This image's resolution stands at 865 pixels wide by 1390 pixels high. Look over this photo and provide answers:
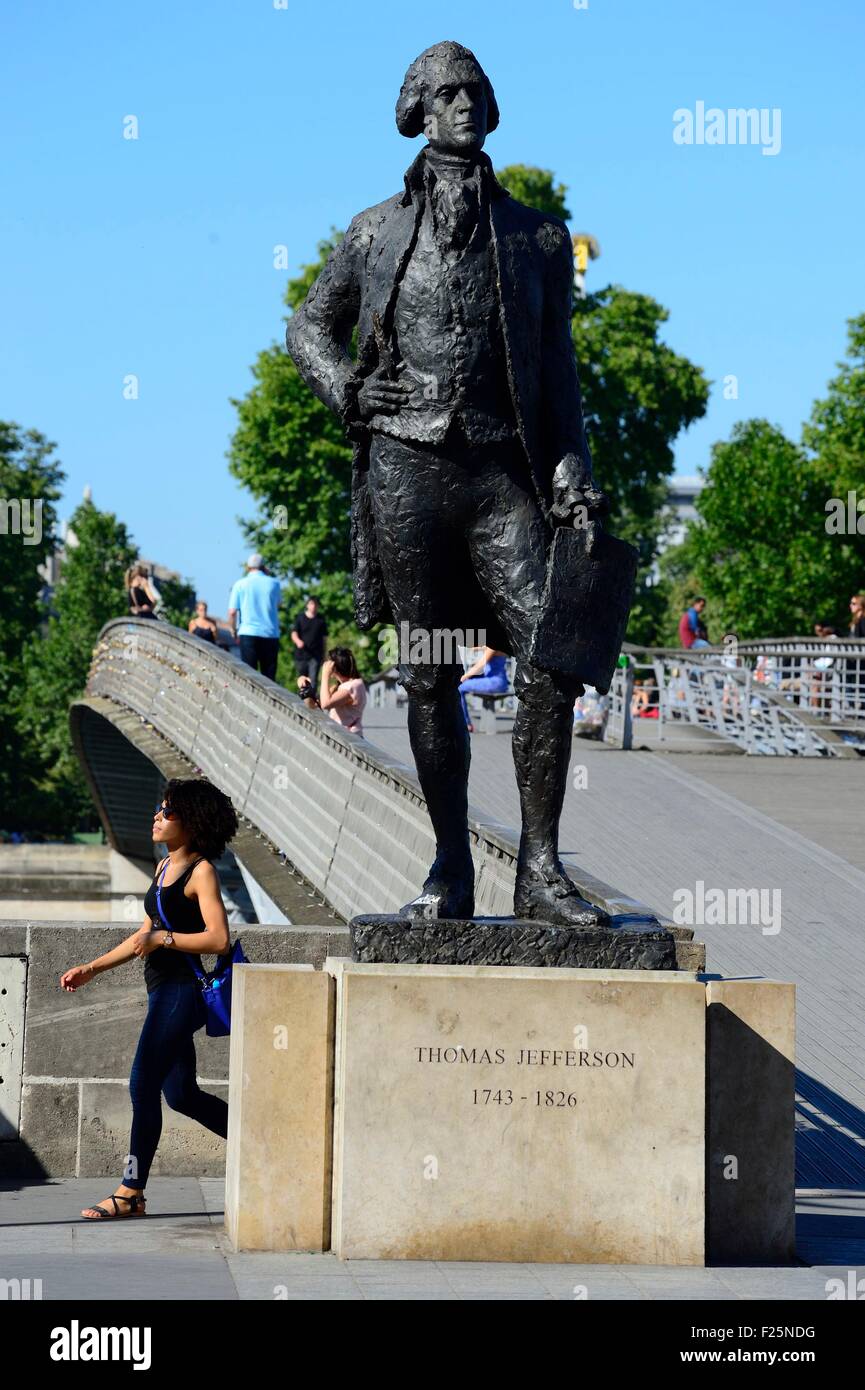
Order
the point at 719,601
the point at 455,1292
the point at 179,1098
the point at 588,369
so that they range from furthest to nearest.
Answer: the point at 719,601, the point at 588,369, the point at 179,1098, the point at 455,1292

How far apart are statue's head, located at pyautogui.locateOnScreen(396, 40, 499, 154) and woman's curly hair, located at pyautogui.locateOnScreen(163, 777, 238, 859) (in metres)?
2.34

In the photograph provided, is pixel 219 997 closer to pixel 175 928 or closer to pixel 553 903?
pixel 175 928

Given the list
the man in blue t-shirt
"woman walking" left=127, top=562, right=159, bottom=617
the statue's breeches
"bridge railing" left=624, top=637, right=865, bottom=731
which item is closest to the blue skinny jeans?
the statue's breeches

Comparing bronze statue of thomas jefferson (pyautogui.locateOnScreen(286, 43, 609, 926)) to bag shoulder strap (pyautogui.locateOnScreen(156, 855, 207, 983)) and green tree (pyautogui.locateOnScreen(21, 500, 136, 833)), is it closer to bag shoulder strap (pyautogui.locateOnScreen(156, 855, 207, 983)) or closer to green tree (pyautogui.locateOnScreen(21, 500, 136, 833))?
bag shoulder strap (pyautogui.locateOnScreen(156, 855, 207, 983))

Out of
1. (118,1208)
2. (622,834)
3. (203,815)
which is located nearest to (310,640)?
(622,834)

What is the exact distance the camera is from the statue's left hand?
6129 mm

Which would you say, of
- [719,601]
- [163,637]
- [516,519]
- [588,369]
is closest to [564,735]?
[516,519]

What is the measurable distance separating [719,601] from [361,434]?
56479 mm

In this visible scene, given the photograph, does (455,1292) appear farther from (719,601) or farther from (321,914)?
(719,601)

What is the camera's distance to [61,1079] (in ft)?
27.2

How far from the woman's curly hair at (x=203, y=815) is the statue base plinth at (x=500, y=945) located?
1.30 meters

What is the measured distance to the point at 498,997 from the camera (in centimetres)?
582

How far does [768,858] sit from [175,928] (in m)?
9.13

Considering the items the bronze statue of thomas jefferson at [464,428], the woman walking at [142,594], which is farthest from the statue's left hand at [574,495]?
the woman walking at [142,594]
